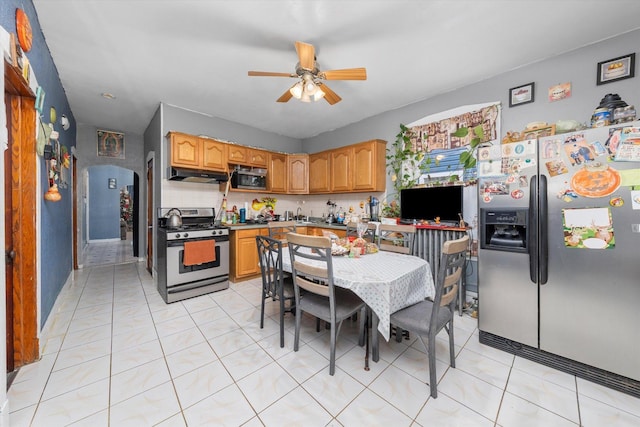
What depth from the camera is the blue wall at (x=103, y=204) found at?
7.90 metres

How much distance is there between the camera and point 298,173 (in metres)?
4.88

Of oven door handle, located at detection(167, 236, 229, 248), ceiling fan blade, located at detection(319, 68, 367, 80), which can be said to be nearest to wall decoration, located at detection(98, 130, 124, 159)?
oven door handle, located at detection(167, 236, 229, 248)

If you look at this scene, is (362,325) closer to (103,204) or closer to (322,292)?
(322,292)

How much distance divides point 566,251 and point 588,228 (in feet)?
0.68

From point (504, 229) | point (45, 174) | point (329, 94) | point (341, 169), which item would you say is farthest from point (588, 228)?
point (45, 174)

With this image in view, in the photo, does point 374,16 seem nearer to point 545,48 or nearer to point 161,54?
point 545,48

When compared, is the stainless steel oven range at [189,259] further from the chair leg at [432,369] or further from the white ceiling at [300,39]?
the chair leg at [432,369]

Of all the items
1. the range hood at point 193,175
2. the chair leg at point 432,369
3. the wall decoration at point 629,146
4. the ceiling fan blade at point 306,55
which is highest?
the ceiling fan blade at point 306,55

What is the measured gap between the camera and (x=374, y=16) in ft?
6.33

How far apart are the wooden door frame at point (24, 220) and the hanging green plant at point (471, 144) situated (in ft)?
13.3

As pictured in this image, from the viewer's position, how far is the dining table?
1576mm

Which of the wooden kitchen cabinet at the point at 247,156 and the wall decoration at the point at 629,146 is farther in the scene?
the wooden kitchen cabinet at the point at 247,156

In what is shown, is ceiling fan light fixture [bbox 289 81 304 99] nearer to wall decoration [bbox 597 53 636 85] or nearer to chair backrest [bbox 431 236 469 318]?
chair backrest [bbox 431 236 469 318]

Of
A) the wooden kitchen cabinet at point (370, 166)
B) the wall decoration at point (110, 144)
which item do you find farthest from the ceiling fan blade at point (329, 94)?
the wall decoration at point (110, 144)
